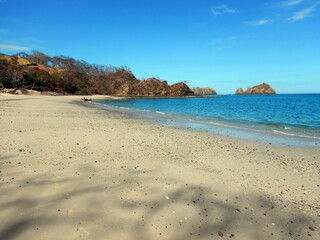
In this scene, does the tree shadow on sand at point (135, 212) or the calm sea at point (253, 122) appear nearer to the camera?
the tree shadow on sand at point (135, 212)

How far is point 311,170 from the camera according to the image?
5809 mm

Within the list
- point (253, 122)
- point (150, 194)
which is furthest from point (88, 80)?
point (150, 194)

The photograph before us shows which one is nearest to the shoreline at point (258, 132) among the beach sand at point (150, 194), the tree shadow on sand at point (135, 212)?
the beach sand at point (150, 194)

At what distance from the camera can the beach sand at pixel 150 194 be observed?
9.27 ft

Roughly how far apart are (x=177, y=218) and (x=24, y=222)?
207 cm

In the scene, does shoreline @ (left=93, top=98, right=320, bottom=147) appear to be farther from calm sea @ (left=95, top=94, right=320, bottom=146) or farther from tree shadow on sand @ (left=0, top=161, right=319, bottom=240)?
tree shadow on sand @ (left=0, top=161, right=319, bottom=240)

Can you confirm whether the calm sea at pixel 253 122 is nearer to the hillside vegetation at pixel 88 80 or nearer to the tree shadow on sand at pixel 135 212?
the tree shadow on sand at pixel 135 212

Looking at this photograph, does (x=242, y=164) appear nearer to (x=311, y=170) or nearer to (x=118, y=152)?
(x=311, y=170)

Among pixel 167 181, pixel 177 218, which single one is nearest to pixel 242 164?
pixel 167 181

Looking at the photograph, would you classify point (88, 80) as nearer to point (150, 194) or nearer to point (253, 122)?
point (253, 122)

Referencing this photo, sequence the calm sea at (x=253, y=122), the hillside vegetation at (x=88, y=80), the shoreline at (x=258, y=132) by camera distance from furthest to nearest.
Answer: the hillside vegetation at (x=88, y=80), the calm sea at (x=253, y=122), the shoreline at (x=258, y=132)

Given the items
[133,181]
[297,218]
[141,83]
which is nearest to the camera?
[297,218]

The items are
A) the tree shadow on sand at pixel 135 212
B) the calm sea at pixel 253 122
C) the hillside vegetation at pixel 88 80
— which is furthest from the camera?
the hillside vegetation at pixel 88 80

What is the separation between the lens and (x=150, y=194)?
151 inches
